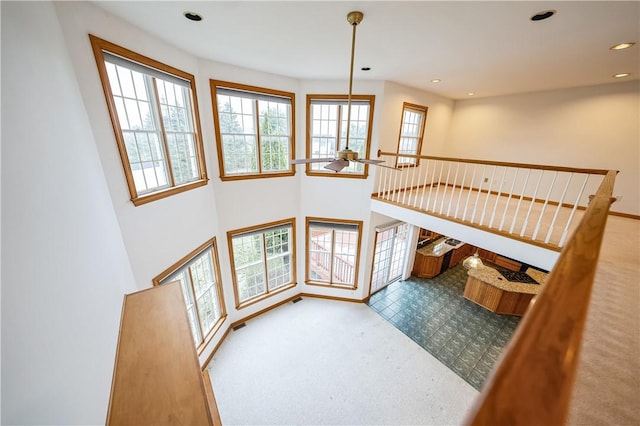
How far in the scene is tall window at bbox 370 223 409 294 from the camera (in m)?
5.69

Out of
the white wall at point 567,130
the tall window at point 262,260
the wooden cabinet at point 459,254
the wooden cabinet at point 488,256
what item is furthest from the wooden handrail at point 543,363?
the wooden cabinet at point 488,256

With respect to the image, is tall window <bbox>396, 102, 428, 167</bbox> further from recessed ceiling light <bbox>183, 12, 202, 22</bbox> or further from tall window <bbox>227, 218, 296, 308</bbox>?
recessed ceiling light <bbox>183, 12, 202, 22</bbox>

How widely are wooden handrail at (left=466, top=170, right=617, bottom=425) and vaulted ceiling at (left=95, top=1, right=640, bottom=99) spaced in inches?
96.1

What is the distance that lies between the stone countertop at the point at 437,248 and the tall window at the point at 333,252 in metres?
2.65

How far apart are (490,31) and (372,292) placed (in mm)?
5415

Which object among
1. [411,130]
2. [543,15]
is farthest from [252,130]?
[543,15]

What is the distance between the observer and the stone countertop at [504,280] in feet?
17.5

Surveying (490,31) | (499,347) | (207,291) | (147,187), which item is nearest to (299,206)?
(207,291)

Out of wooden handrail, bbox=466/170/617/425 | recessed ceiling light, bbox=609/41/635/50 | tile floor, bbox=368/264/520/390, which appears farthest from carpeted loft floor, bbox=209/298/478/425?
recessed ceiling light, bbox=609/41/635/50

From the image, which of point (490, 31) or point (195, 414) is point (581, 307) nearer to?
point (195, 414)

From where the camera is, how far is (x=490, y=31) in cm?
235

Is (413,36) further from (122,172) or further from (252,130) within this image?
(122,172)

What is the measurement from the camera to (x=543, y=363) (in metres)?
0.39

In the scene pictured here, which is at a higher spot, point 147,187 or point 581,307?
point 581,307
